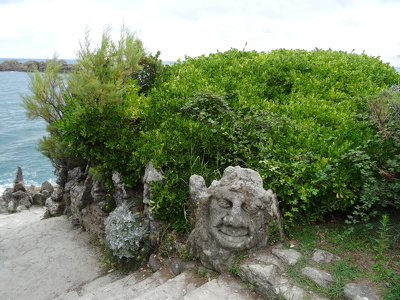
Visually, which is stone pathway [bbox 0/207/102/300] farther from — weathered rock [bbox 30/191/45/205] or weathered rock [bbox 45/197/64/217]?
weathered rock [bbox 30/191/45/205]

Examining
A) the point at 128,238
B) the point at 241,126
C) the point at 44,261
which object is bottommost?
the point at 44,261

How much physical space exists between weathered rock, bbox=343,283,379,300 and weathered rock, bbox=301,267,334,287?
0.72ft

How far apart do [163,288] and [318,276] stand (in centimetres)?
207

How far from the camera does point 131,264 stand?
609 cm

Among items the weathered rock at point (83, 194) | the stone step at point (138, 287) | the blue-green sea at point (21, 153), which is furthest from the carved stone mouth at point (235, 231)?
the blue-green sea at point (21, 153)

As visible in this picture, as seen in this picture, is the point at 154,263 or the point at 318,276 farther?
the point at 154,263

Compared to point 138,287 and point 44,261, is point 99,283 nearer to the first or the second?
point 138,287

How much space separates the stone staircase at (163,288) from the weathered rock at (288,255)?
0.62m

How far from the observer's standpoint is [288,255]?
14.0 feet

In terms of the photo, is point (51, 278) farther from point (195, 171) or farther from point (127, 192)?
point (195, 171)

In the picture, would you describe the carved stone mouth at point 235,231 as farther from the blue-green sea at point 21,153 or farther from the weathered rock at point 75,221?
the blue-green sea at point 21,153

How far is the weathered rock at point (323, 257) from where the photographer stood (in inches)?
163

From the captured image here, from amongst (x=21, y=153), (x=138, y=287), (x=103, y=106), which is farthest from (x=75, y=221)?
(x=21, y=153)

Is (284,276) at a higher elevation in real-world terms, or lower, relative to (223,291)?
higher
